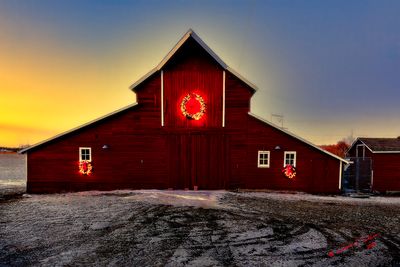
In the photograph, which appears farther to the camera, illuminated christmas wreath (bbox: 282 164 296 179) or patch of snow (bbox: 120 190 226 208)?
illuminated christmas wreath (bbox: 282 164 296 179)

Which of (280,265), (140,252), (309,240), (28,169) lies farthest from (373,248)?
(28,169)

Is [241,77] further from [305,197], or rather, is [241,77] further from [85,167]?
[85,167]

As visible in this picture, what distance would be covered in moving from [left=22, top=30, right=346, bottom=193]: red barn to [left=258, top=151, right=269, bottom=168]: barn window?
2.7 inches

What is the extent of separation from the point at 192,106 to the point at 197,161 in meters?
3.79

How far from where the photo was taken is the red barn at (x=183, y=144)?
18172 mm

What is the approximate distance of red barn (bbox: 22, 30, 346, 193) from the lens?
18172 mm

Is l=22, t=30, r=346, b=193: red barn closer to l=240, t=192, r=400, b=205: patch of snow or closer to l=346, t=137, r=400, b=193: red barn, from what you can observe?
l=240, t=192, r=400, b=205: patch of snow

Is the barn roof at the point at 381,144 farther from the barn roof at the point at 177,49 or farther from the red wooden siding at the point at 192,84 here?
the red wooden siding at the point at 192,84

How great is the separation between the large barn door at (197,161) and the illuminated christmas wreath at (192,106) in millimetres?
1375

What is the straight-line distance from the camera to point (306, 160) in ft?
61.0

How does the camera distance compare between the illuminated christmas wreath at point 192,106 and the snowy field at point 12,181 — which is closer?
the illuminated christmas wreath at point 192,106

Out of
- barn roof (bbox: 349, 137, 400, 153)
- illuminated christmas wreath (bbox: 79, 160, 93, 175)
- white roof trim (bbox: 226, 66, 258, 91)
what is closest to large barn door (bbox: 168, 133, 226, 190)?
white roof trim (bbox: 226, 66, 258, 91)

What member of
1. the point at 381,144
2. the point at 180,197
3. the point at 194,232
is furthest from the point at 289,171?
the point at 381,144

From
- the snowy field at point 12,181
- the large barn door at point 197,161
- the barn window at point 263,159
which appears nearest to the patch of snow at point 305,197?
the barn window at point 263,159
